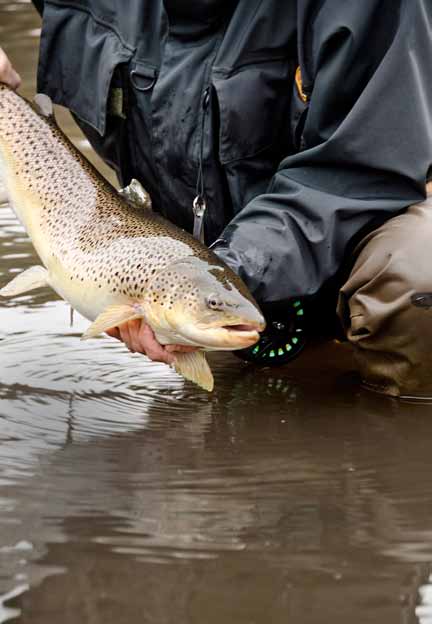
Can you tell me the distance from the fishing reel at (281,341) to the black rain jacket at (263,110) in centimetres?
27

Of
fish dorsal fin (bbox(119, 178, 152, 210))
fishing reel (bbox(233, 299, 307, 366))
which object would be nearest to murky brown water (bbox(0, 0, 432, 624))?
fishing reel (bbox(233, 299, 307, 366))

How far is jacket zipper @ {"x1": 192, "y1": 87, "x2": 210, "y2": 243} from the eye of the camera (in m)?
3.03

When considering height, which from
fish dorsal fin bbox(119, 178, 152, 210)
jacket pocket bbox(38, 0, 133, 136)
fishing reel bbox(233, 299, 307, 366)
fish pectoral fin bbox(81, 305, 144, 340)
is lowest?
fishing reel bbox(233, 299, 307, 366)

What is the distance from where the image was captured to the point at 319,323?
3.22 m

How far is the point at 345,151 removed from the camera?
2.74m

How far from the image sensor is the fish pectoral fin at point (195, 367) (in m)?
2.62

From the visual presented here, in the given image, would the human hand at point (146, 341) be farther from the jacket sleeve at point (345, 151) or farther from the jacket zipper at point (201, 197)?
the jacket zipper at point (201, 197)

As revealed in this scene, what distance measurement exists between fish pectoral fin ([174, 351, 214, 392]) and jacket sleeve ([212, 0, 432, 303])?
226 millimetres

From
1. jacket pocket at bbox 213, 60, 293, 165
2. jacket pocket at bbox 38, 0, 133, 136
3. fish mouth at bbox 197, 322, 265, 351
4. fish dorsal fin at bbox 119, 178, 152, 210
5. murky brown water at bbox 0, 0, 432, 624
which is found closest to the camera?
murky brown water at bbox 0, 0, 432, 624

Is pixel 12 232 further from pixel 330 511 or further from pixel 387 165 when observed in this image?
pixel 330 511

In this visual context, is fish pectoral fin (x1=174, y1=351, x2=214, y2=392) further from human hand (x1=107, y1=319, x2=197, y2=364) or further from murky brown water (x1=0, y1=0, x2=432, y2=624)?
murky brown water (x1=0, y1=0, x2=432, y2=624)

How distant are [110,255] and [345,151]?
584 millimetres

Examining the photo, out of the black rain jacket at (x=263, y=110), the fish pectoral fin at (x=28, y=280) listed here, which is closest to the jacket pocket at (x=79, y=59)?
the black rain jacket at (x=263, y=110)

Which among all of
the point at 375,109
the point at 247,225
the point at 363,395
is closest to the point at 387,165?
the point at 375,109
